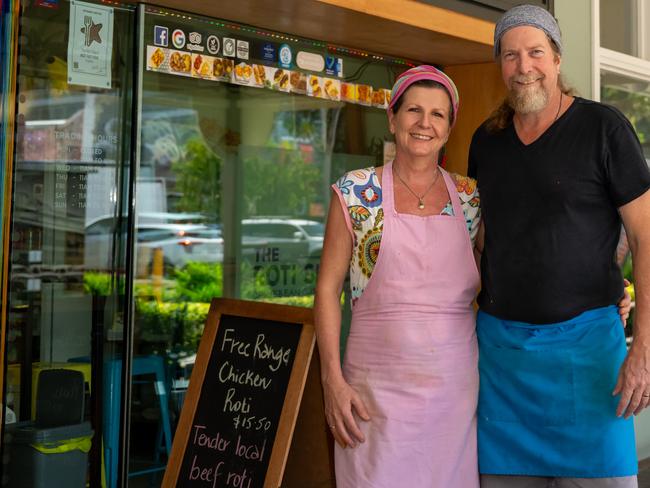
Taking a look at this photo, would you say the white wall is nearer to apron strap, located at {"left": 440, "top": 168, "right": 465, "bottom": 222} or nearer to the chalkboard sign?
apron strap, located at {"left": 440, "top": 168, "right": 465, "bottom": 222}

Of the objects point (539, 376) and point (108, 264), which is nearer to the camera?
point (539, 376)

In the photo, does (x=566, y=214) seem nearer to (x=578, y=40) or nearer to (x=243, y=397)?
(x=243, y=397)

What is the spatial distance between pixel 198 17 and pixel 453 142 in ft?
5.74

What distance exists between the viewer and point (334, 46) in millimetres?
4473

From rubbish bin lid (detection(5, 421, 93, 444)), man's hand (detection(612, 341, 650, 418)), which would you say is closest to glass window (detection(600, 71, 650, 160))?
man's hand (detection(612, 341, 650, 418))

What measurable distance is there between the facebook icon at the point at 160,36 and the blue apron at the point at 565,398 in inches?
80.6

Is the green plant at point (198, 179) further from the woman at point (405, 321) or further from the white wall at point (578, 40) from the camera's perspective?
the woman at point (405, 321)

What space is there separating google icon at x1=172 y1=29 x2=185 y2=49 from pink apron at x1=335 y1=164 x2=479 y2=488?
1657mm

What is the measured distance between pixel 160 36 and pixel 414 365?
2.03m

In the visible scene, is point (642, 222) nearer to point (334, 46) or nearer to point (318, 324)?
point (318, 324)

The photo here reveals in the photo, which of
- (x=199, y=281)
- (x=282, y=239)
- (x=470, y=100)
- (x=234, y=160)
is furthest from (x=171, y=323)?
(x=470, y=100)

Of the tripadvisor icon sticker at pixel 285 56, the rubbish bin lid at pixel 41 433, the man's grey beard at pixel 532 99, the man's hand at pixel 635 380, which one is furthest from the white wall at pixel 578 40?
the rubbish bin lid at pixel 41 433

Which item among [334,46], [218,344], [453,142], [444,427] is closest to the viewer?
[444,427]

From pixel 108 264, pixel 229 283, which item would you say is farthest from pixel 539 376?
pixel 229 283
